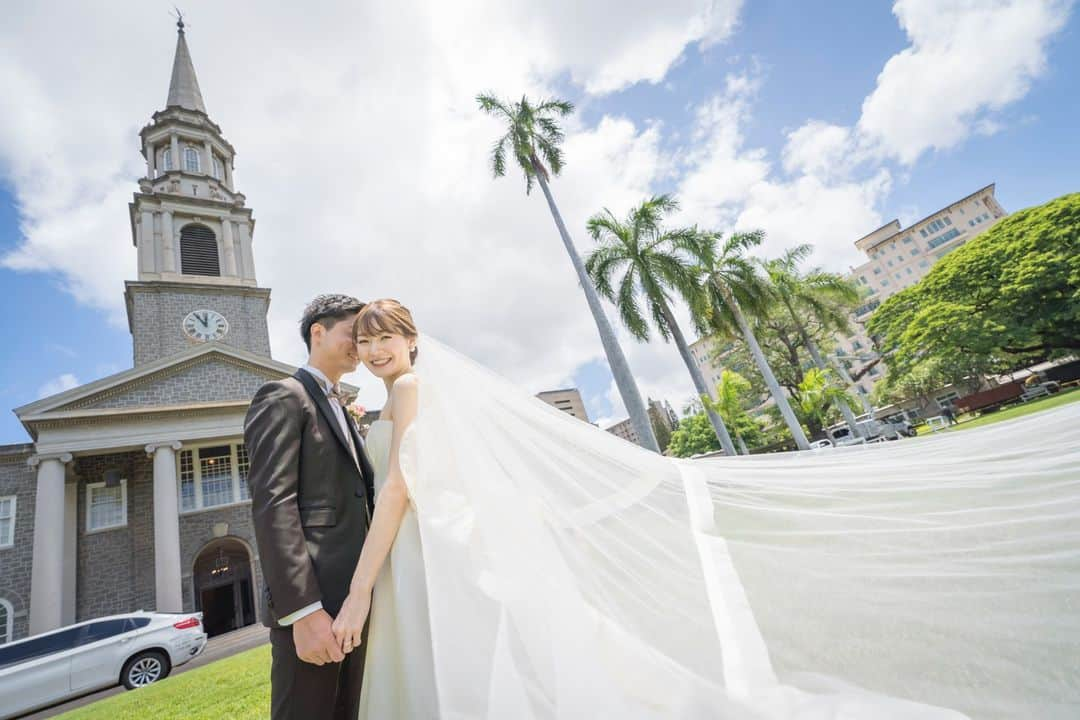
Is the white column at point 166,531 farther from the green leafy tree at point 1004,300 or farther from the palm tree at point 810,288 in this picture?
the green leafy tree at point 1004,300

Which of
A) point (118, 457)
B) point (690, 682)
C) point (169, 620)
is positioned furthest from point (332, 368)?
point (118, 457)

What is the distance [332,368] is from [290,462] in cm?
63

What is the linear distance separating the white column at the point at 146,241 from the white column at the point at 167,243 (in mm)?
493

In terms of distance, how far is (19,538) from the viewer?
14.2 m

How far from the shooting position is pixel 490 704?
144 cm

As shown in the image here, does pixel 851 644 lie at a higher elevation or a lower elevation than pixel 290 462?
lower

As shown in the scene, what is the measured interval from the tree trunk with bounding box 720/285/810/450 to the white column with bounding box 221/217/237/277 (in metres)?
23.6

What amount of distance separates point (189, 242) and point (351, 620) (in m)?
26.9

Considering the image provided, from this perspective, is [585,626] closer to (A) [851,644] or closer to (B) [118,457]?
(A) [851,644]

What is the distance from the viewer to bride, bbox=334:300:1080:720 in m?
1.52

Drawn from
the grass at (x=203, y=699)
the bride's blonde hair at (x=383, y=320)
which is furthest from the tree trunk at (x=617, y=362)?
the bride's blonde hair at (x=383, y=320)

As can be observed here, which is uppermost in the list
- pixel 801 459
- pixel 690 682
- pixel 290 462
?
pixel 290 462

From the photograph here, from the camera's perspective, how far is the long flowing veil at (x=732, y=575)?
4.98ft

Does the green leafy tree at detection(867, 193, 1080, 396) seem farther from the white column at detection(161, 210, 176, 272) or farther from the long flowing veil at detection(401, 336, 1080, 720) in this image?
the white column at detection(161, 210, 176, 272)
